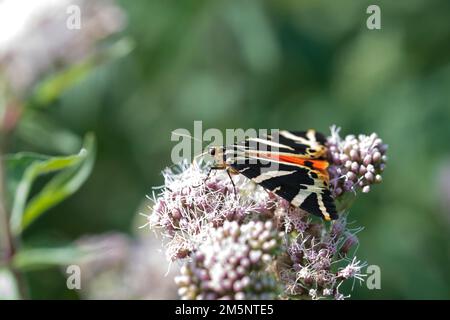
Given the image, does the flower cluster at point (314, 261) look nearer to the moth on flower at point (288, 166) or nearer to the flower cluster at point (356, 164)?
the moth on flower at point (288, 166)

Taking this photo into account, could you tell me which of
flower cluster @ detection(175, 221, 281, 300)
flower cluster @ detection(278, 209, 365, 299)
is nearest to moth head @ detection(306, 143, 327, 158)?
flower cluster @ detection(278, 209, 365, 299)

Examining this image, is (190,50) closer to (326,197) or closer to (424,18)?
(424,18)

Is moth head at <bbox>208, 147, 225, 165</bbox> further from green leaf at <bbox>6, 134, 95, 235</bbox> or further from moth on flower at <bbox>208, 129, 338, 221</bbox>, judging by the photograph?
green leaf at <bbox>6, 134, 95, 235</bbox>

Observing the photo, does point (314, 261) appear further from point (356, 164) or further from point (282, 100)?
point (282, 100)

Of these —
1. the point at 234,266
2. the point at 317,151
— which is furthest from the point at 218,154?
the point at 234,266

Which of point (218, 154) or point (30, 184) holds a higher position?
point (218, 154)

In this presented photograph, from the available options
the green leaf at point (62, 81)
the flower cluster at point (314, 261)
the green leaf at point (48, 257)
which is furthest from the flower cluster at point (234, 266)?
the green leaf at point (62, 81)

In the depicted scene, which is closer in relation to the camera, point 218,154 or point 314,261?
point 314,261
